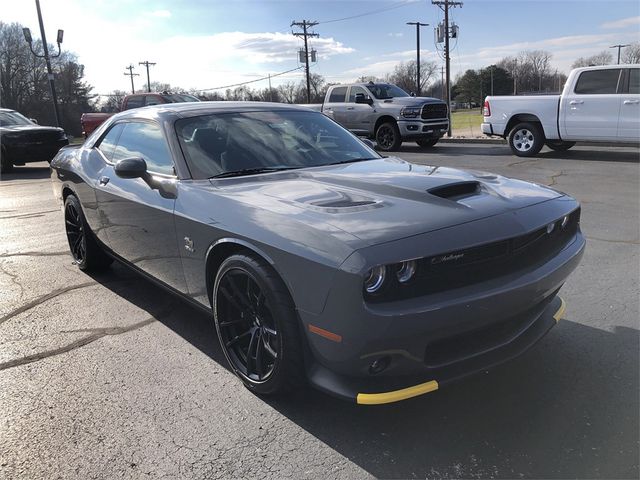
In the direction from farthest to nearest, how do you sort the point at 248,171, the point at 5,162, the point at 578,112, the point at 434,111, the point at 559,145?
the point at 434,111 → the point at 5,162 → the point at 559,145 → the point at 578,112 → the point at 248,171

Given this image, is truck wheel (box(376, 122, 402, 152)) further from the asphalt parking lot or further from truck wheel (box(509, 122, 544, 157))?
the asphalt parking lot

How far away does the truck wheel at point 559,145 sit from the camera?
1316 cm

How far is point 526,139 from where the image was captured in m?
12.6

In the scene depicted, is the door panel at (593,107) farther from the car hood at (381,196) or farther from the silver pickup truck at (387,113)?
the car hood at (381,196)

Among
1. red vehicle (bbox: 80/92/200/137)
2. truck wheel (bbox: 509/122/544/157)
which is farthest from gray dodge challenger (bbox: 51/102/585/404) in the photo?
red vehicle (bbox: 80/92/200/137)

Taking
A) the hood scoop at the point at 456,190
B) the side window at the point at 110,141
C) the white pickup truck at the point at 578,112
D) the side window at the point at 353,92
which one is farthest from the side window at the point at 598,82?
the side window at the point at 110,141

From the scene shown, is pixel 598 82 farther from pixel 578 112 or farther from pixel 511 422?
pixel 511 422

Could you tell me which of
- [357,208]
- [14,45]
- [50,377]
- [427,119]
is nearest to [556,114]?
[427,119]

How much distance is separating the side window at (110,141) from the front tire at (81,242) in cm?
60

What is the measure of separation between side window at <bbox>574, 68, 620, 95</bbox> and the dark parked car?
13.5 meters

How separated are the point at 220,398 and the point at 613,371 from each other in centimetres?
222

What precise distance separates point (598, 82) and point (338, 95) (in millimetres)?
7569

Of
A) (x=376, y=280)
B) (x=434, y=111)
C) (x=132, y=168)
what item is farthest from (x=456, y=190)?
(x=434, y=111)

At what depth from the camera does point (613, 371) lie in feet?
9.62
